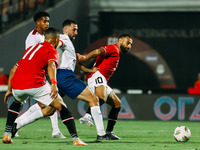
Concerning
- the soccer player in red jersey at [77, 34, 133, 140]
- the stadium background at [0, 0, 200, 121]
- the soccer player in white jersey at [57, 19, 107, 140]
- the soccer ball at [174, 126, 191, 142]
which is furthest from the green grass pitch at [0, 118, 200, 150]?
the stadium background at [0, 0, 200, 121]

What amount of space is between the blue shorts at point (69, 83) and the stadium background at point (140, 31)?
11.1 meters

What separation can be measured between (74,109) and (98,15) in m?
6.58

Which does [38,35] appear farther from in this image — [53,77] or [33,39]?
[53,77]

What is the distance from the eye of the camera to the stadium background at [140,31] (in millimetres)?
20984

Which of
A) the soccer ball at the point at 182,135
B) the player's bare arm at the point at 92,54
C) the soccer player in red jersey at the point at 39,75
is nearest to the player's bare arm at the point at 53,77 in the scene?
the soccer player in red jersey at the point at 39,75

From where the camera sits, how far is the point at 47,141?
9375 mm

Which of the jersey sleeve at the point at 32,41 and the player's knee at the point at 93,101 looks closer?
the player's knee at the point at 93,101

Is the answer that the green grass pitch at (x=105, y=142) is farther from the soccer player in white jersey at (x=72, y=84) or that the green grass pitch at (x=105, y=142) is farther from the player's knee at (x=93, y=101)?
the player's knee at (x=93, y=101)

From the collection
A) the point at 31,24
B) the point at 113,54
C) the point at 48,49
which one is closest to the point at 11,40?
the point at 31,24

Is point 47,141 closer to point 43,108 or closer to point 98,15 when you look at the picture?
point 43,108

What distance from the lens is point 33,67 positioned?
8.33 m

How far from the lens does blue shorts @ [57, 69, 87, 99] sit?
9.26m

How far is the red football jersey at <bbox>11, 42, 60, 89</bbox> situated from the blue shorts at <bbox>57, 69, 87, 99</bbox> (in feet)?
3.19

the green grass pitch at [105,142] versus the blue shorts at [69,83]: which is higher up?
the blue shorts at [69,83]
